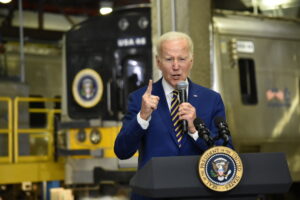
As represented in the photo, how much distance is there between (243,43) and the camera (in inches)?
290

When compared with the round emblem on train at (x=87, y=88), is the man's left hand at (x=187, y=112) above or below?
below

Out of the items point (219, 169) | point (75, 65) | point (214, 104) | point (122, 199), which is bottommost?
point (122, 199)

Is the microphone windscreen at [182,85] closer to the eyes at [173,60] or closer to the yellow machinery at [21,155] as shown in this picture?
the eyes at [173,60]

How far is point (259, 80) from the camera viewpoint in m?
7.39

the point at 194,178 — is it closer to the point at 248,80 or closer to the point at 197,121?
the point at 197,121

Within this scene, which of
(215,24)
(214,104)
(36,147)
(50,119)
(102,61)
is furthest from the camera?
(36,147)

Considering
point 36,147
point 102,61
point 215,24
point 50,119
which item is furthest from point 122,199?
point 36,147

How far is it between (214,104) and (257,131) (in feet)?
15.2

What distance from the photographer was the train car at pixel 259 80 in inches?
277

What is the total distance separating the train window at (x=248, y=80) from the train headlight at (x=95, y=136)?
1.75m

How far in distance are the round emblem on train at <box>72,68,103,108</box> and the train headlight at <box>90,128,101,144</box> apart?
336mm

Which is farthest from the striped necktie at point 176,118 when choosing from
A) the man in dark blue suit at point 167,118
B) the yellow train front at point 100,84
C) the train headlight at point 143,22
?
the train headlight at point 143,22

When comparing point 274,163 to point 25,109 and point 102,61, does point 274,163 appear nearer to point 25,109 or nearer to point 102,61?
point 102,61

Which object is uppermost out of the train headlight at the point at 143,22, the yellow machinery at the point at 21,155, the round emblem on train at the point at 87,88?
the train headlight at the point at 143,22
